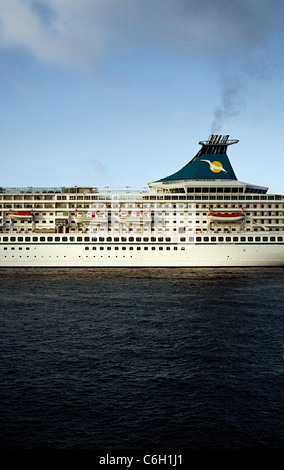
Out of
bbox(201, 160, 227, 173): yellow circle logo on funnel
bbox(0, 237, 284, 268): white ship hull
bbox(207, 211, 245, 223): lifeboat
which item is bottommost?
bbox(0, 237, 284, 268): white ship hull

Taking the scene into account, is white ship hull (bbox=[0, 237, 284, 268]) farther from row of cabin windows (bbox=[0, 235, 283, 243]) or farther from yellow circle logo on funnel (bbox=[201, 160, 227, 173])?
yellow circle logo on funnel (bbox=[201, 160, 227, 173])

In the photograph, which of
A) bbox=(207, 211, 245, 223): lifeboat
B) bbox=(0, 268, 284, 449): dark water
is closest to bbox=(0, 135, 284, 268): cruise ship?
bbox=(207, 211, 245, 223): lifeboat

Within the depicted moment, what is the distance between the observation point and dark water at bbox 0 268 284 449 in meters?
11.4

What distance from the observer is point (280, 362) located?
16.4 meters

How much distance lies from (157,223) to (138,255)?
17.4 feet

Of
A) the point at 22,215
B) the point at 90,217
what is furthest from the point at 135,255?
the point at 22,215

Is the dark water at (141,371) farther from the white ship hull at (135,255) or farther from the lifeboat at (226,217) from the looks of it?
the lifeboat at (226,217)

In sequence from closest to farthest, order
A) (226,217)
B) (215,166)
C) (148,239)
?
1. (148,239)
2. (226,217)
3. (215,166)

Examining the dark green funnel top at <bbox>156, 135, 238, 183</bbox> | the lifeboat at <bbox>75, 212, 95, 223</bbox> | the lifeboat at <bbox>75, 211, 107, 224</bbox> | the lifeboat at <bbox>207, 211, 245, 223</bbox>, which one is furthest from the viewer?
the dark green funnel top at <bbox>156, 135, 238, 183</bbox>

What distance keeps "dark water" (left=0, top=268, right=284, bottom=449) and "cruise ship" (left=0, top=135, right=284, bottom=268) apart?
48.7 feet

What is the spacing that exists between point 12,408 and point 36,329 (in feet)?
28.5

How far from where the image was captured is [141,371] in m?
15.6

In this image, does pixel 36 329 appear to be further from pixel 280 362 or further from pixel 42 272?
pixel 42 272

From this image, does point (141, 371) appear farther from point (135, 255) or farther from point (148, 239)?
point (148, 239)
